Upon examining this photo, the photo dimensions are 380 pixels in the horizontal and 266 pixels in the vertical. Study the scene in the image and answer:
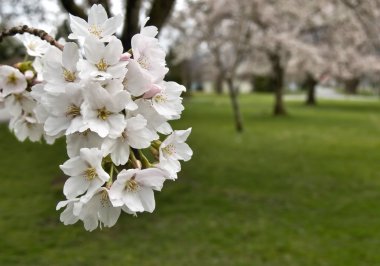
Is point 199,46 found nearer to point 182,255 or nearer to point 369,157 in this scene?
point 369,157

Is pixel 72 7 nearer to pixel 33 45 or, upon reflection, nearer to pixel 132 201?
pixel 33 45

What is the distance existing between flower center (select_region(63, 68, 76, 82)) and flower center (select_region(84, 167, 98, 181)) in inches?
7.0

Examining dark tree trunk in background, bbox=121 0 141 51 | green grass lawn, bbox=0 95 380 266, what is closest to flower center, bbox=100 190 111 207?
green grass lawn, bbox=0 95 380 266

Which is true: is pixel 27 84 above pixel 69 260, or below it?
above

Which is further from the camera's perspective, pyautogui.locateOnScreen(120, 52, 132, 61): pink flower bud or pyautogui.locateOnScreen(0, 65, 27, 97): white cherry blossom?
pyautogui.locateOnScreen(0, 65, 27, 97): white cherry blossom

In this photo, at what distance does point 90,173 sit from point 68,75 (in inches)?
7.7

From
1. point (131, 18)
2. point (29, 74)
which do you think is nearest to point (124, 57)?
point (29, 74)

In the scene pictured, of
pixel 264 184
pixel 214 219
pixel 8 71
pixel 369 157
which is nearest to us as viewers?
pixel 8 71

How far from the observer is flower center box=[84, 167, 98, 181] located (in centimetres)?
101

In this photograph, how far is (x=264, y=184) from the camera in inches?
351

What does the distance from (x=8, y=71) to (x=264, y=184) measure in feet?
25.6

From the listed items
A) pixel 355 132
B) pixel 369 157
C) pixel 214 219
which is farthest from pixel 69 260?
pixel 355 132

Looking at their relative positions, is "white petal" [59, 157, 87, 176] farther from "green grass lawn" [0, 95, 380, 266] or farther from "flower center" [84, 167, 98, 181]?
"green grass lawn" [0, 95, 380, 266]

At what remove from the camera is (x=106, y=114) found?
0.98m
